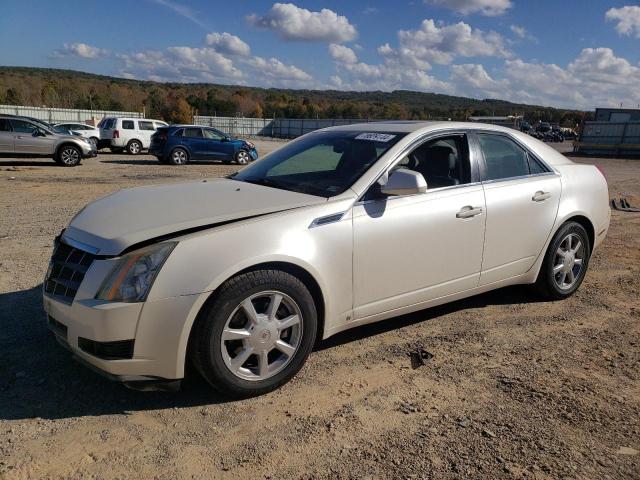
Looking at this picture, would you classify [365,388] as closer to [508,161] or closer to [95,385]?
[95,385]

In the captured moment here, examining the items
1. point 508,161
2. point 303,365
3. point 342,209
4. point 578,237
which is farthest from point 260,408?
point 578,237

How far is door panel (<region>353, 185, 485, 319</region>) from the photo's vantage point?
11.5 feet

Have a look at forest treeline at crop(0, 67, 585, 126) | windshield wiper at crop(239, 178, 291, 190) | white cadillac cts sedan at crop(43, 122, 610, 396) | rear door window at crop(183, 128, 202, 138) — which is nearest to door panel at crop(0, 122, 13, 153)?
rear door window at crop(183, 128, 202, 138)

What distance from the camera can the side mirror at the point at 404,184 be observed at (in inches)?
137

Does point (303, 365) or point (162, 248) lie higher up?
point (162, 248)

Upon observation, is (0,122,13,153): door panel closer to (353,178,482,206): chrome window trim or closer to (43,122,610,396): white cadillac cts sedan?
(43,122,610,396): white cadillac cts sedan

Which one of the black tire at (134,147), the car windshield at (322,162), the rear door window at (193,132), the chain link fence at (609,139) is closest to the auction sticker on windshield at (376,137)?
the car windshield at (322,162)

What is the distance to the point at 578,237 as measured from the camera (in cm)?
496

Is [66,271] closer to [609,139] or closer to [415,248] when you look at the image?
[415,248]

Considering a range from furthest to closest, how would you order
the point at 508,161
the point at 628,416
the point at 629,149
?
the point at 629,149, the point at 508,161, the point at 628,416

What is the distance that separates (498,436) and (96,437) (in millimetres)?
2135

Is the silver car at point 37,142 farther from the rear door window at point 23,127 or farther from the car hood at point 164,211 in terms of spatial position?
the car hood at point 164,211

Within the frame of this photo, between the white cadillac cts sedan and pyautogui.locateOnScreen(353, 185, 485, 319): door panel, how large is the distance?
0.4 inches

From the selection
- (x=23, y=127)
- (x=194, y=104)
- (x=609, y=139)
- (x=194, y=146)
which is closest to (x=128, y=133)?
(x=194, y=146)
